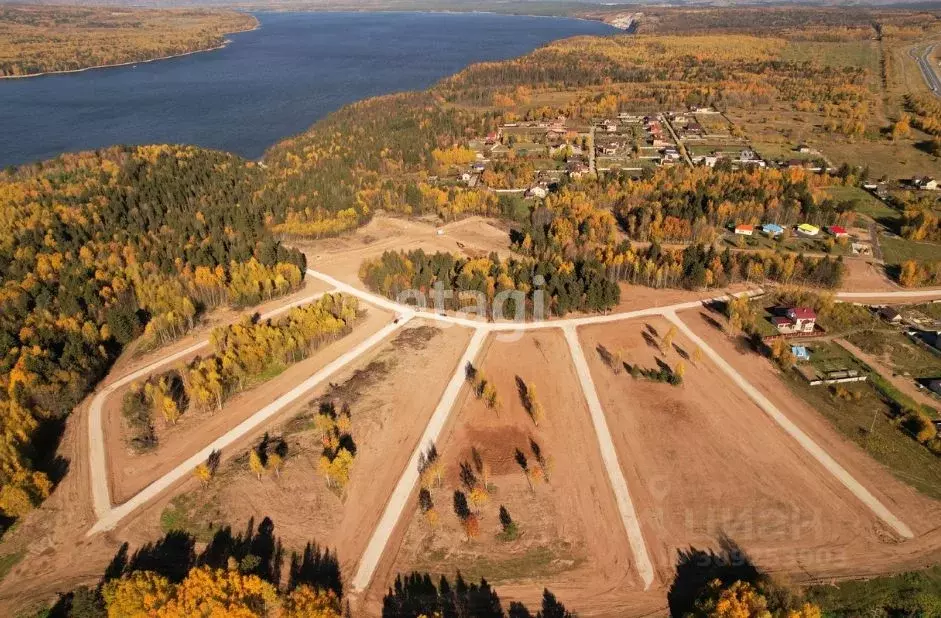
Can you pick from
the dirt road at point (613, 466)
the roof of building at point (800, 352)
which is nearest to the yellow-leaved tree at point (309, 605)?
the dirt road at point (613, 466)

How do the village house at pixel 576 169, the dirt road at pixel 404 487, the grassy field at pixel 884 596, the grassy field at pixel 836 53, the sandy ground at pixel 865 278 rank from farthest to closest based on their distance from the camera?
the grassy field at pixel 836 53
the village house at pixel 576 169
the sandy ground at pixel 865 278
the dirt road at pixel 404 487
the grassy field at pixel 884 596

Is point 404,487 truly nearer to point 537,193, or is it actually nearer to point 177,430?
point 177,430

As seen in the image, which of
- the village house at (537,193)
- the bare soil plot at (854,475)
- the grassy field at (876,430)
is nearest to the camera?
the bare soil plot at (854,475)

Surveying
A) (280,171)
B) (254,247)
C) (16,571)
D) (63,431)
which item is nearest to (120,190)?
(280,171)

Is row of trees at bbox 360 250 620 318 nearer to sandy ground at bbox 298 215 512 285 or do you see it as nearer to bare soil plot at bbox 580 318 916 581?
sandy ground at bbox 298 215 512 285

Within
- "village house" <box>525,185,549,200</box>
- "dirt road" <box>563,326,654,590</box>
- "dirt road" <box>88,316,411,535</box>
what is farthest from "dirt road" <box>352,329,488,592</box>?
"village house" <box>525,185,549,200</box>

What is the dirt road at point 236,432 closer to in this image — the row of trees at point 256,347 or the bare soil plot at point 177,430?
the bare soil plot at point 177,430
